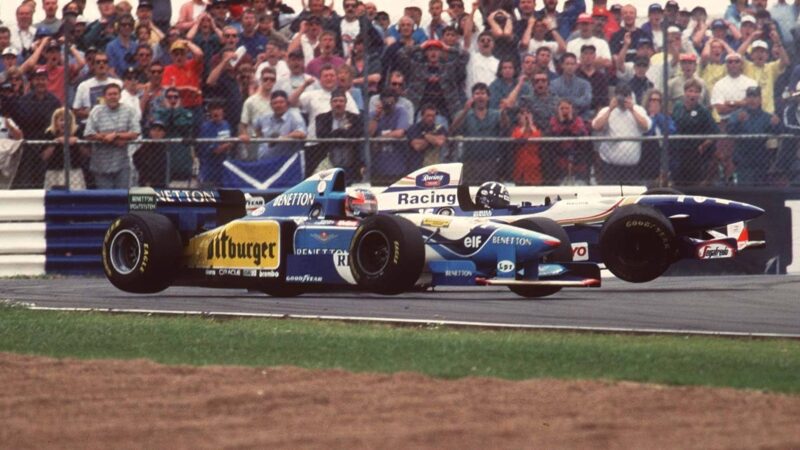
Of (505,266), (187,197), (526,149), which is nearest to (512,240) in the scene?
(505,266)

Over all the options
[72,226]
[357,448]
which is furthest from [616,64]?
[357,448]

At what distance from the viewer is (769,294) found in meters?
13.3

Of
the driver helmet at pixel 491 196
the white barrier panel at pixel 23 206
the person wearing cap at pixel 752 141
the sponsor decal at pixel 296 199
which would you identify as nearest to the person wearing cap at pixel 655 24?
the person wearing cap at pixel 752 141

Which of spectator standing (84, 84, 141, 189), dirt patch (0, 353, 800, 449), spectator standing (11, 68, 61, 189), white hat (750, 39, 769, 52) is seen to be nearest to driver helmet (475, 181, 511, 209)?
white hat (750, 39, 769, 52)

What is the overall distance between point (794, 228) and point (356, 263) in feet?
19.8

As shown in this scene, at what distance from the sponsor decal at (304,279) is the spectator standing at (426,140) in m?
3.54

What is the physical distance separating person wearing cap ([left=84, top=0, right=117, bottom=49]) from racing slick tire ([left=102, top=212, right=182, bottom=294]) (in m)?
4.31

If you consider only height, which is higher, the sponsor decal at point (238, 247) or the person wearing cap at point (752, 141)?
the person wearing cap at point (752, 141)

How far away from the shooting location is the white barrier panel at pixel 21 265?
663 inches

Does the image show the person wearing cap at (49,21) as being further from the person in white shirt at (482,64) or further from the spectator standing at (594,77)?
the spectator standing at (594,77)

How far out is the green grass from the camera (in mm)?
8086

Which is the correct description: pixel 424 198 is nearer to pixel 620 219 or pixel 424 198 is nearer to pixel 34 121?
pixel 620 219

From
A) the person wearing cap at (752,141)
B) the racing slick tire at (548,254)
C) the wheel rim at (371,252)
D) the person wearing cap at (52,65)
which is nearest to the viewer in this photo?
the wheel rim at (371,252)

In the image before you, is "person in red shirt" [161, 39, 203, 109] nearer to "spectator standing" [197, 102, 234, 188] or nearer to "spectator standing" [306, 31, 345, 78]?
"spectator standing" [197, 102, 234, 188]
